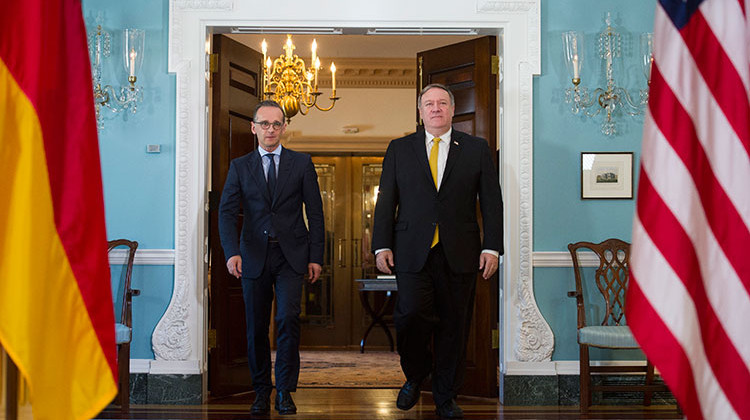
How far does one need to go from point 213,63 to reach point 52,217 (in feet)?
12.1

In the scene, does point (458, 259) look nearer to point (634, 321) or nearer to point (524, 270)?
point (524, 270)

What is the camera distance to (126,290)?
4711mm

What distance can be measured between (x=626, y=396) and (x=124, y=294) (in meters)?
3.10

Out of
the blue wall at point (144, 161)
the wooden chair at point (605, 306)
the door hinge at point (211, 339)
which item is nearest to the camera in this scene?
the wooden chair at point (605, 306)

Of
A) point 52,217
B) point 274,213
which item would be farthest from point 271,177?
point 52,217

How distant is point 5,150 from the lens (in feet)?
5.21

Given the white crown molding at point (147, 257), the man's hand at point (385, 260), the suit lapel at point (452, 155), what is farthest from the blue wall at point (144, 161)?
the suit lapel at point (452, 155)

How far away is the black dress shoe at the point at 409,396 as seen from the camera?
14.0ft

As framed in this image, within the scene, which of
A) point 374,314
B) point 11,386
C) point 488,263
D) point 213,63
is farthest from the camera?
point 374,314

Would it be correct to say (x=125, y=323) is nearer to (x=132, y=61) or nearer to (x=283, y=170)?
(x=283, y=170)

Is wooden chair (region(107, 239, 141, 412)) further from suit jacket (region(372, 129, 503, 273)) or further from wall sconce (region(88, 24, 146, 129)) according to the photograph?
suit jacket (region(372, 129, 503, 273))

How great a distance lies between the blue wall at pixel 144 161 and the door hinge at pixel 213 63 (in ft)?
0.88

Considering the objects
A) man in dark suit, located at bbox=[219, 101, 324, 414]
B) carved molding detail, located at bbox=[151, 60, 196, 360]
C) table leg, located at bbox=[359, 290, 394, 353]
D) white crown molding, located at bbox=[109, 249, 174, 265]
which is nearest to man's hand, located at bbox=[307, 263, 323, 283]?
man in dark suit, located at bbox=[219, 101, 324, 414]

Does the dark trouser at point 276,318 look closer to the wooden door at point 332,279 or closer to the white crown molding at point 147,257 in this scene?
the white crown molding at point 147,257
